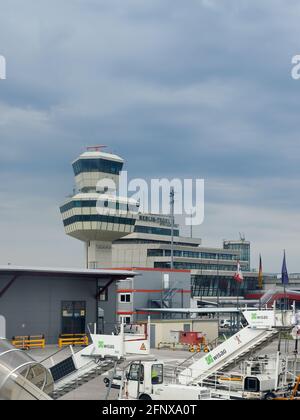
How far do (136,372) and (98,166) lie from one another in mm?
96114

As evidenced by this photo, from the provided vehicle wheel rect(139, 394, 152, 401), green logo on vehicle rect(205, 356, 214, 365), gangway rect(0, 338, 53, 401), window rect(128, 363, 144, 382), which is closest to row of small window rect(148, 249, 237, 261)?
green logo on vehicle rect(205, 356, 214, 365)

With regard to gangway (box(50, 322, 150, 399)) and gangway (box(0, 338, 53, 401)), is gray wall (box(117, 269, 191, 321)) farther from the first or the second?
gangway (box(0, 338, 53, 401))

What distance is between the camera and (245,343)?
84.7 feet

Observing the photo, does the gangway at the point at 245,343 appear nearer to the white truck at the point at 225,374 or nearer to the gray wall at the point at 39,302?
the white truck at the point at 225,374

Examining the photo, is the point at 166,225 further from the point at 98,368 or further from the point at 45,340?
the point at 98,368

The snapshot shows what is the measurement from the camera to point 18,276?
47.5 m

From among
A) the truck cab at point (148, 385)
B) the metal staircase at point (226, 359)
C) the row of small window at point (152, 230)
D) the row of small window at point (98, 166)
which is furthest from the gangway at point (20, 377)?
the row of small window at point (152, 230)

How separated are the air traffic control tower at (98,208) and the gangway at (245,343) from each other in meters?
86.1

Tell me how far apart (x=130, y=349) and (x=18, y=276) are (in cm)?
2802

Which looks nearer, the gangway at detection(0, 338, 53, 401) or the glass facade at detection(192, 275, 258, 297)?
the gangway at detection(0, 338, 53, 401)

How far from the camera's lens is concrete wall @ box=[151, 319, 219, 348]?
55.8 metres

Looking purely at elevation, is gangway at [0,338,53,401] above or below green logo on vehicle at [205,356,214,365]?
above

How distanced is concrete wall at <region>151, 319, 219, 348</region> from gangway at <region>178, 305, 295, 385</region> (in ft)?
96.6
